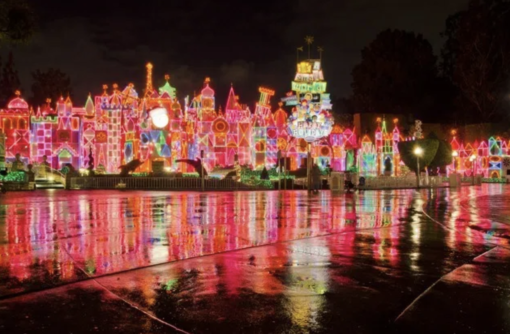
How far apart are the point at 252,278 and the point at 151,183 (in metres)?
31.3

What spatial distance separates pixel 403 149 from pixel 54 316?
1922 inches

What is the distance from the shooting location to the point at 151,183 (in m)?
37.1

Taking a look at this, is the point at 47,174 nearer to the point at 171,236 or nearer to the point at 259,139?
the point at 259,139

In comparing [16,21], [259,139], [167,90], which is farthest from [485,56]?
[16,21]

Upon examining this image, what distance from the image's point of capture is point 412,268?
24.4ft

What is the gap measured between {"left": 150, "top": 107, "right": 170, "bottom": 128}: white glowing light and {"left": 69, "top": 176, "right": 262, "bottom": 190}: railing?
716cm

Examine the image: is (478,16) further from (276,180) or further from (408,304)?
(408,304)

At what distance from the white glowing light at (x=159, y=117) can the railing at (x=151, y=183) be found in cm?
716

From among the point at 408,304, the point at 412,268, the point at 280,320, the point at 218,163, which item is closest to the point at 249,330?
the point at 280,320

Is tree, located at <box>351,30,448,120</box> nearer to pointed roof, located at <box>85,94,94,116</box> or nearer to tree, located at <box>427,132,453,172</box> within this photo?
tree, located at <box>427,132,453,172</box>

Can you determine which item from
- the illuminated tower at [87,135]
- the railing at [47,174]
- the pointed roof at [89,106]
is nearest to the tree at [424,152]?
the illuminated tower at [87,135]

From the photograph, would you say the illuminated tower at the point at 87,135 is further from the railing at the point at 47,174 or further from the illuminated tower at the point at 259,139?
the illuminated tower at the point at 259,139

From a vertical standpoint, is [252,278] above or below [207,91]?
below

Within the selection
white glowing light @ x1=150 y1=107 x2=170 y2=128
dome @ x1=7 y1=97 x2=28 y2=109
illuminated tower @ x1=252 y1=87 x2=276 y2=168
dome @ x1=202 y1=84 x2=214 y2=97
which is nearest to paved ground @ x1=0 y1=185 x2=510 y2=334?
white glowing light @ x1=150 y1=107 x2=170 y2=128
